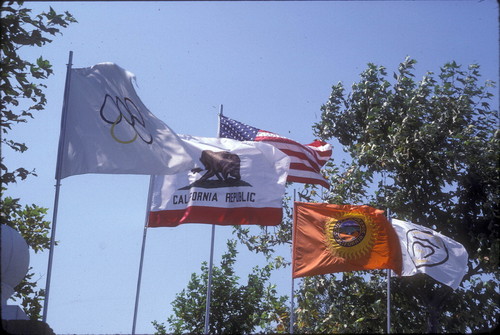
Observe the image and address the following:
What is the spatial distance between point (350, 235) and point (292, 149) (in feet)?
11.1

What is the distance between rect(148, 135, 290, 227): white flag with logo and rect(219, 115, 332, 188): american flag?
1691 mm

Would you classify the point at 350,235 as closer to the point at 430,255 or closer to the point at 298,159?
the point at 430,255

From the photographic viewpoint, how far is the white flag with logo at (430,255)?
16875 mm

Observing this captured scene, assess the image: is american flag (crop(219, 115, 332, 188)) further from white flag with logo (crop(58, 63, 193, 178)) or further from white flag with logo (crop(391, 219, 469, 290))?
white flag with logo (crop(58, 63, 193, 178))

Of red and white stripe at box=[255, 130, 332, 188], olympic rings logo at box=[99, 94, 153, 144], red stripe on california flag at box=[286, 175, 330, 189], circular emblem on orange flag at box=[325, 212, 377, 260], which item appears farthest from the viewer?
red and white stripe at box=[255, 130, 332, 188]

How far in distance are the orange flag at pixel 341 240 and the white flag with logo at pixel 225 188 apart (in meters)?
0.87

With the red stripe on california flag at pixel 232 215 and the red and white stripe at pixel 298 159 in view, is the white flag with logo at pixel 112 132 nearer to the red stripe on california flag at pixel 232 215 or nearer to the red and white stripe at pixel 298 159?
the red stripe on california flag at pixel 232 215

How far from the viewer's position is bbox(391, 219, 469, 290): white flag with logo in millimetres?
16875

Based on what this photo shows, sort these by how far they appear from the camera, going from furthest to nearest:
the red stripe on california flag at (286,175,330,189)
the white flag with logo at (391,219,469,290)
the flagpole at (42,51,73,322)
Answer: the red stripe on california flag at (286,175,330,189), the white flag with logo at (391,219,469,290), the flagpole at (42,51,73,322)

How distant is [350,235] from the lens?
54.5 ft

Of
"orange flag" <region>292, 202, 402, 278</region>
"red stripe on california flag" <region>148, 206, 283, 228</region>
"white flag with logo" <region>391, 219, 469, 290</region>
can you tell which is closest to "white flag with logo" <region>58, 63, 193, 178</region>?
"red stripe on california flag" <region>148, 206, 283, 228</region>

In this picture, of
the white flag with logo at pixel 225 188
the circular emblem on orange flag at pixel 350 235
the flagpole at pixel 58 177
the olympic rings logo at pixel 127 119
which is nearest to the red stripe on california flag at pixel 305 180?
the white flag with logo at pixel 225 188

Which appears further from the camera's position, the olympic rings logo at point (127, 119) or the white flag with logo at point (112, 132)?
the olympic rings logo at point (127, 119)

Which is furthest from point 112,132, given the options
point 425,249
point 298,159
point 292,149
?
point 425,249
